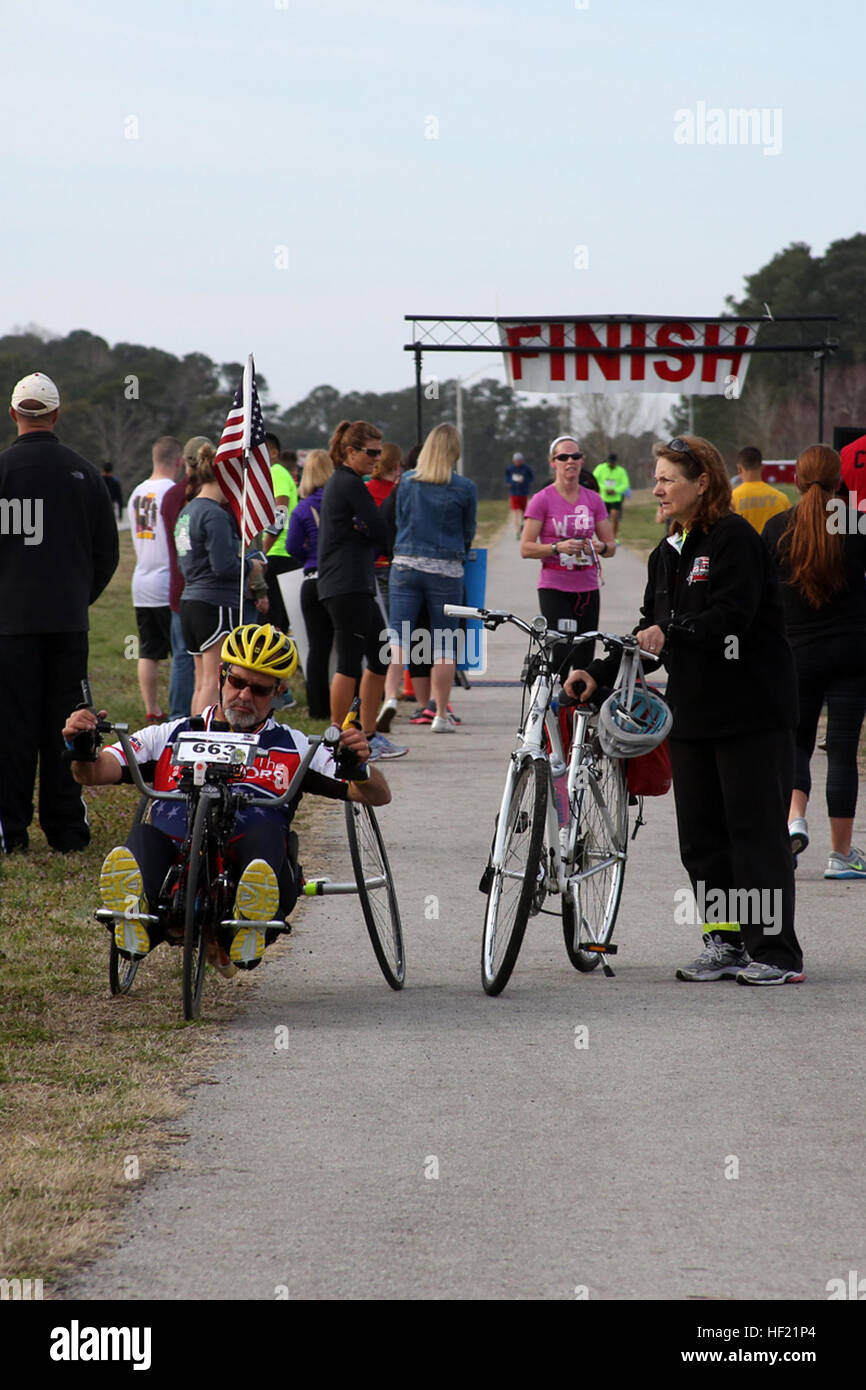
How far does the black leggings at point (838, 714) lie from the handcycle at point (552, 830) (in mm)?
1886

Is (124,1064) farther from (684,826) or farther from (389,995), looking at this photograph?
(684,826)

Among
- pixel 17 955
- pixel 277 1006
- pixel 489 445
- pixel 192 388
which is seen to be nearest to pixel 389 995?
pixel 277 1006

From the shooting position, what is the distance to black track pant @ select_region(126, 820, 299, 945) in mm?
6004

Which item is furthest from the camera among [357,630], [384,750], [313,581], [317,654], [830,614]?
[313,581]

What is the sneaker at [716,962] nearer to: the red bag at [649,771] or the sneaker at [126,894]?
the red bag at [649,771]

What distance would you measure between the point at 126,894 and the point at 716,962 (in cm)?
230

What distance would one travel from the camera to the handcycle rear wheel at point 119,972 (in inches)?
244

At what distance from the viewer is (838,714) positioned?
870 centimetres

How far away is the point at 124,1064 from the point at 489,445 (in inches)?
4425

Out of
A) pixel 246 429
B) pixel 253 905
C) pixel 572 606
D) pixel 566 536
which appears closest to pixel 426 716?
pixel 572 606

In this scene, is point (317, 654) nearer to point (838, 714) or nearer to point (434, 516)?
point (434, 516)

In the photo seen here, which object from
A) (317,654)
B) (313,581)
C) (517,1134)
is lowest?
(517,1134)

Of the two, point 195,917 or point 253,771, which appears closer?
point 195,917
